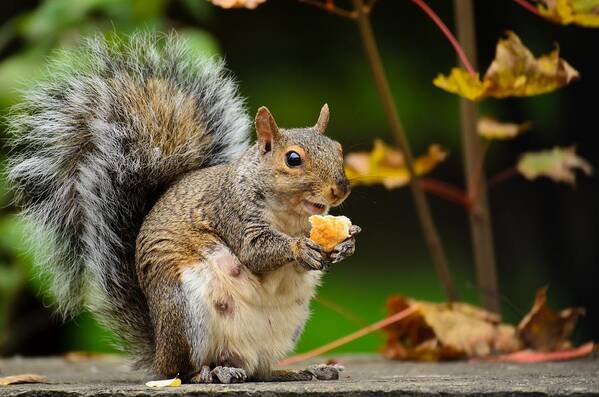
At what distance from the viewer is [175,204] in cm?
207

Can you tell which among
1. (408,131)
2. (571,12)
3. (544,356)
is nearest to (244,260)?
(571,12)

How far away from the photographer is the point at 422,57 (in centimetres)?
388

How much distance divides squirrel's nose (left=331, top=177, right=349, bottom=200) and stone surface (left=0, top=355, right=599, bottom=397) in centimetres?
33

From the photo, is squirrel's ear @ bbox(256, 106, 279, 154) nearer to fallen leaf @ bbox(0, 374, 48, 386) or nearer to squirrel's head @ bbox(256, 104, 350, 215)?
squirrel's head @ bbox(256, 104, 350, 215)

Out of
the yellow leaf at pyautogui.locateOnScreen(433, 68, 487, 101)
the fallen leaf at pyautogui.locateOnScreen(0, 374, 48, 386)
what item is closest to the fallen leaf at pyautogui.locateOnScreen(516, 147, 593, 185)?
the yellow leaf at pyautogui.locateOnScreen(433, 68, 487, 101)

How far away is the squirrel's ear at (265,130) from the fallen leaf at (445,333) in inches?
30.0

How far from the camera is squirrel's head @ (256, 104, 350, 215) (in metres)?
1.91

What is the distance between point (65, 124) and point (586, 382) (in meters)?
1.15

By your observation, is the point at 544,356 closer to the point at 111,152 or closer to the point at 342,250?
the point at 342,250

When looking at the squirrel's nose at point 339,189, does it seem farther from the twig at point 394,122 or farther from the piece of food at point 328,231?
the twig at point 394,122

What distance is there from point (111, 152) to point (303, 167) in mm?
446

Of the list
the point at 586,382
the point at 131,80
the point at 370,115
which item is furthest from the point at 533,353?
the point at 370,115

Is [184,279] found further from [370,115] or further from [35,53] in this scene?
[370,115]

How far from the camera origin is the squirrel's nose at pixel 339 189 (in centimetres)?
190
